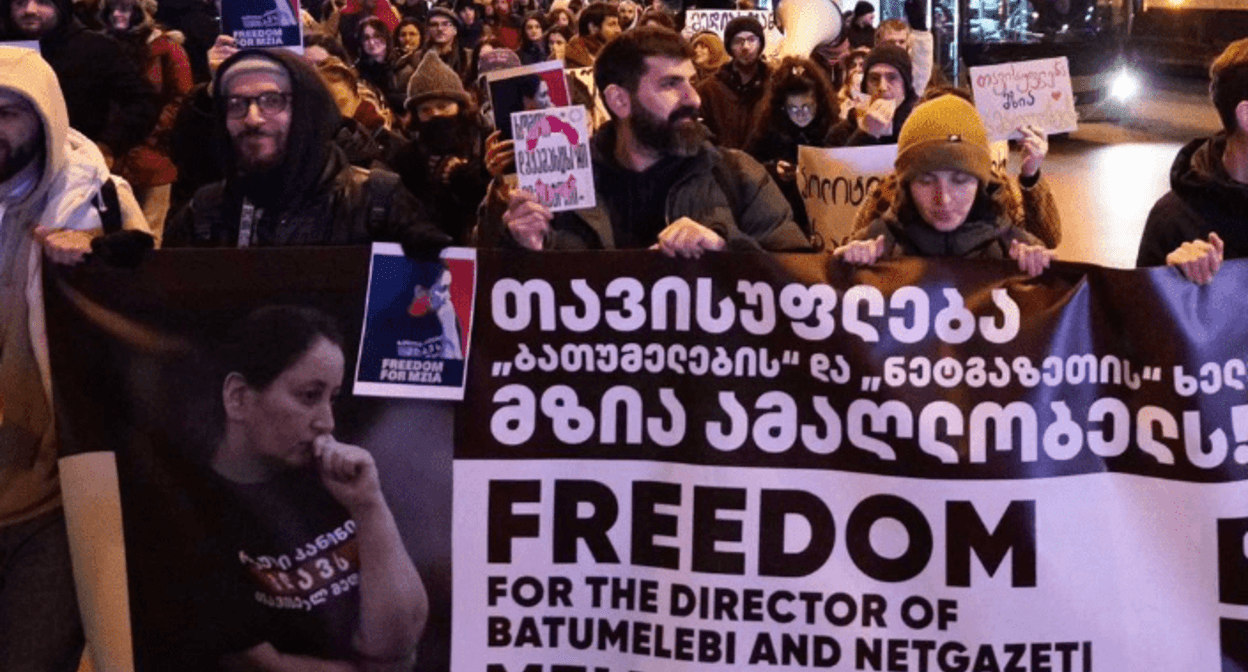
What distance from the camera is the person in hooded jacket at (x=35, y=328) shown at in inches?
175

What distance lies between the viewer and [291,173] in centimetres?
471

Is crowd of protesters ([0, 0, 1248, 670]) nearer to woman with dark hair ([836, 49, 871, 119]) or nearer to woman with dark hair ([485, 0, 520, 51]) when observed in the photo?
woman with dark hair ([836, 49, 871, 119])

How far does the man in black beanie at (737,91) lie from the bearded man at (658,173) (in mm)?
5394

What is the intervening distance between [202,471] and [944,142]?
203 cm

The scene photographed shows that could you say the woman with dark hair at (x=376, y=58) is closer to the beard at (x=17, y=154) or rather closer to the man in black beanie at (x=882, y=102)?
the man in black beanie at (x=882, y=102)

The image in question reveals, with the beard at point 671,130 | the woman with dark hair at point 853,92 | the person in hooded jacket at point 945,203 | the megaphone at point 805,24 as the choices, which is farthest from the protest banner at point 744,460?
the megaphone at point 805,24

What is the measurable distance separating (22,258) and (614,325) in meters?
1.40

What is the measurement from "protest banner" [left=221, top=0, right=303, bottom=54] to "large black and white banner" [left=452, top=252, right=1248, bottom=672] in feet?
9.07

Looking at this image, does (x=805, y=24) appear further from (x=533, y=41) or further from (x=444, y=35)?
(x=533, y=41)

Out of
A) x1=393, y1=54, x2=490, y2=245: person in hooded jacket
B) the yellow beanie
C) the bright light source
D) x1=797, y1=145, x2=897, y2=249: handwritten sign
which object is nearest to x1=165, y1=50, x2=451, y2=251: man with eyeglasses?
the yellow beanie

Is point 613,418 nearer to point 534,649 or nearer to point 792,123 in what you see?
point 534,649

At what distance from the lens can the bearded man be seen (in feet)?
16.5

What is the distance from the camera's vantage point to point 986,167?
5055 mm

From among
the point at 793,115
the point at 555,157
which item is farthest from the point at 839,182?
the point at 555,157
